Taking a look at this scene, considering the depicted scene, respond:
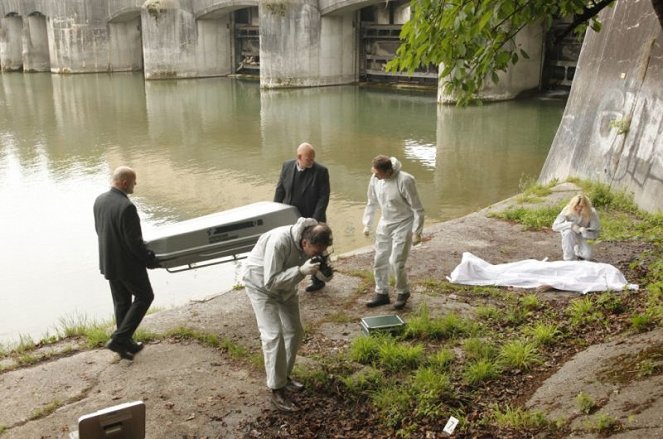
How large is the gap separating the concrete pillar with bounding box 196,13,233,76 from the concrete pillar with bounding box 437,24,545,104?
15888mm

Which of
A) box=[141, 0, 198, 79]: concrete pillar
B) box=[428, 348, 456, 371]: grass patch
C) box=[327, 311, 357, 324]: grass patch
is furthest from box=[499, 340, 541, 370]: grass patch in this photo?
box=[141, 0, 198, 79]: concrete pillar

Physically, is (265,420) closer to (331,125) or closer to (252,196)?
(252,196)

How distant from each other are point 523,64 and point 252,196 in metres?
15.8

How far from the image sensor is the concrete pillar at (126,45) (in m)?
38.8

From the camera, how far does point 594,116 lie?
11094 mm

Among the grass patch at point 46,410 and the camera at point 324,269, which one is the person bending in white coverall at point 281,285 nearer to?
the camera at point 324,269

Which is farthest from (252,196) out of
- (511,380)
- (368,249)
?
(511,380)

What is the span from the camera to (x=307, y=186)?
6.41m

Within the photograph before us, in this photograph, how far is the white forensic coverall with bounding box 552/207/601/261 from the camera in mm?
6828

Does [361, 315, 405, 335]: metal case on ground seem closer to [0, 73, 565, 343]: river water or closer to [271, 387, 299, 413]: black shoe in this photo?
[271, 387, 299, 413]: black shoe

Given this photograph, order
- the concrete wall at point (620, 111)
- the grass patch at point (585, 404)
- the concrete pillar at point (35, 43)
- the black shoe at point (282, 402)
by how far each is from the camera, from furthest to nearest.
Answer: the concrete pillar at point (35, 43), the concrete wall at point (620, 111), the black shoe at point (282, 402), the grass patch at point (585, 404)

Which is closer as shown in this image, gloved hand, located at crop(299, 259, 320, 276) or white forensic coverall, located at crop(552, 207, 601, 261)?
gloved hand, located at crop(299, 259, 320, 276)

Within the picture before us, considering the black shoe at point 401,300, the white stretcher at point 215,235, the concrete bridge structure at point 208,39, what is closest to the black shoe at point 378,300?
the black shoe at point 401,300

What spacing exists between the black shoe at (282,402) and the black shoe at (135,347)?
1435 mm
